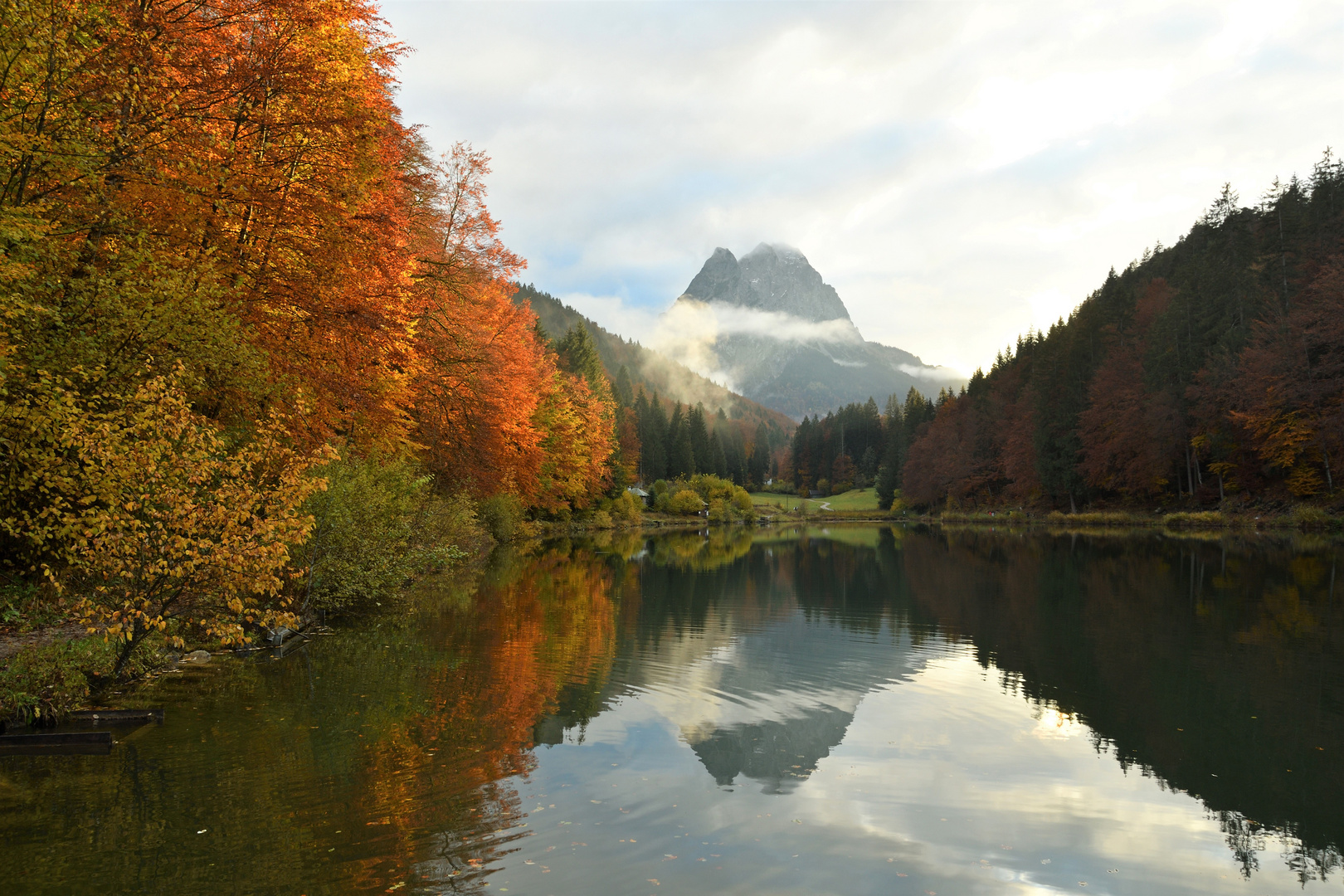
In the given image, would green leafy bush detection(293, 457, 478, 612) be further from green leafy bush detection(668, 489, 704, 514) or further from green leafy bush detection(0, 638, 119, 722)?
green leafy bush detection(668, 489, 704, 514)

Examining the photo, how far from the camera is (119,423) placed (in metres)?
9.19

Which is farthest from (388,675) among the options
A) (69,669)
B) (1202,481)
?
(1202,481)

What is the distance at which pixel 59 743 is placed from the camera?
8688mm

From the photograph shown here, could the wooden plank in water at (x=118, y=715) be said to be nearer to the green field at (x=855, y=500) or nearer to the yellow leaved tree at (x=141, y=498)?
the yellow leaved tree at (x=141, y=498)

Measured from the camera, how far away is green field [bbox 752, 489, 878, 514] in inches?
4747

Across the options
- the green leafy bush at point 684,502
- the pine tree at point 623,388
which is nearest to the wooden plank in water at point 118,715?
the green leafy bush at point 684,502

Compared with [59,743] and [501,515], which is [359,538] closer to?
[59,743]

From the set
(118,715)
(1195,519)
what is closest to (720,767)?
(118,715)

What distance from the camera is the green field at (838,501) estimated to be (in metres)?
121

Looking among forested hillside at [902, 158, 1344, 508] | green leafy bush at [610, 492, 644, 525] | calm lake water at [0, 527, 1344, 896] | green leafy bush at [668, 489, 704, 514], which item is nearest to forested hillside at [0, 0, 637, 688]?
calm lake water at [0, 527, 1344, 896]

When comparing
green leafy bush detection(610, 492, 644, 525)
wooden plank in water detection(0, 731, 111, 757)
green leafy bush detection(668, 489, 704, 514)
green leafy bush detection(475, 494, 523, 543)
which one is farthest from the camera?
green leafy bush detection(668, 489, 704, 514)

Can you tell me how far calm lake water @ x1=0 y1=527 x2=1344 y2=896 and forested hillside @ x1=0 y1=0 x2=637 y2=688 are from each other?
1974mm

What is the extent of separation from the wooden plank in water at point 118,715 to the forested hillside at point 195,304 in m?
0.88

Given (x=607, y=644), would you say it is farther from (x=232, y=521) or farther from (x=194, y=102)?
(x=194, y=102)
